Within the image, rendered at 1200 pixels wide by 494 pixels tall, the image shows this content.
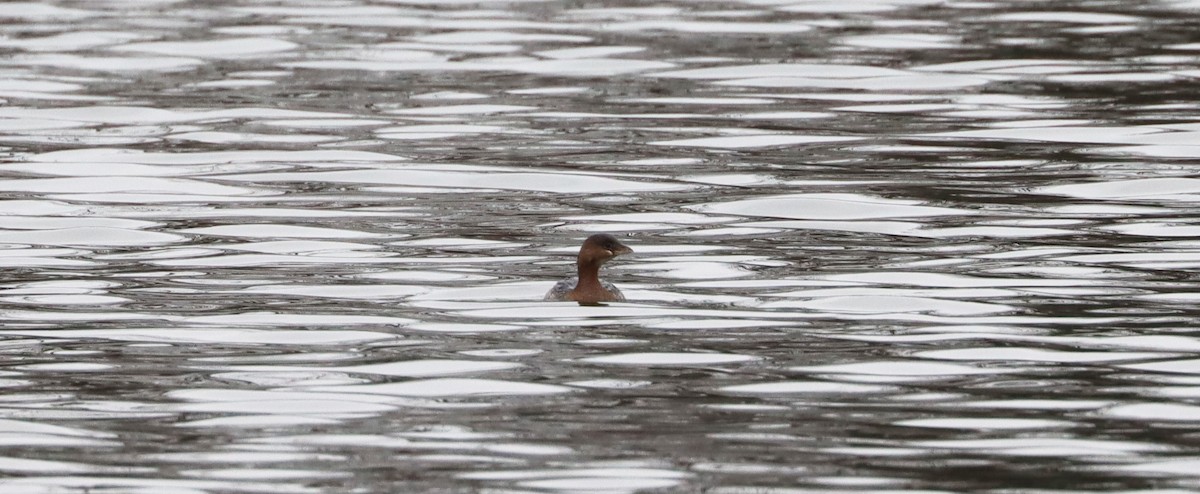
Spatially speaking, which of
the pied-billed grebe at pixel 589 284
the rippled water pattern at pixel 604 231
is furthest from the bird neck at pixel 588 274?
the rippled water pattern at pixel 604 231

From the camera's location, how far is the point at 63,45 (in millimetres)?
23797

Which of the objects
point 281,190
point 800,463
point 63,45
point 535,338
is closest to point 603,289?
point 535,338

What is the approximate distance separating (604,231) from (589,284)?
2873mm

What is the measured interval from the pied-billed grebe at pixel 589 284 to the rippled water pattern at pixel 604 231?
91 millimetres

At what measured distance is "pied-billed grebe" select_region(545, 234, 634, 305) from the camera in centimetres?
1176

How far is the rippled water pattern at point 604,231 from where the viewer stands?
870 centimetres

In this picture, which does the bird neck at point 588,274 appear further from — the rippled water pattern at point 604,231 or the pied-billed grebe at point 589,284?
the rippled water pattern at point 604,231

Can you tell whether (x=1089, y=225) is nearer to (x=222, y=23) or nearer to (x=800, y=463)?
(x=800, y=463)

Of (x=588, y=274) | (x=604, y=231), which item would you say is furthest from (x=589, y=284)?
(x=604, y=231)

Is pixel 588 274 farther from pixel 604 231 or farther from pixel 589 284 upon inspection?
pixel 604 231

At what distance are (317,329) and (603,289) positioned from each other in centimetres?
148

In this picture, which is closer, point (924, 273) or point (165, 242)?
point (924, 273)

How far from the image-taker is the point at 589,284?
38.6ft

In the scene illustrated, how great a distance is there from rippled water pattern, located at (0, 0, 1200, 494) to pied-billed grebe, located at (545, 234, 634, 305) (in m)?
0.09
